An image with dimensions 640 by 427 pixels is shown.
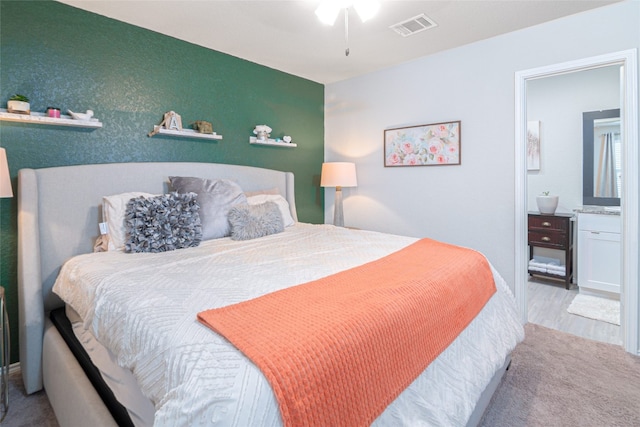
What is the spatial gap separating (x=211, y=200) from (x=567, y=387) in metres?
2.58

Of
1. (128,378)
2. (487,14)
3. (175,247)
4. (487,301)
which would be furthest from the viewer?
(487,14)

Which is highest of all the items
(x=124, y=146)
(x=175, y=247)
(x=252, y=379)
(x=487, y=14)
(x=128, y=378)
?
(x=487, y=14)

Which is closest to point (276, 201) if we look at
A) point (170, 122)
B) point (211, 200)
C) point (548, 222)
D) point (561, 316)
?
point (211, 200)

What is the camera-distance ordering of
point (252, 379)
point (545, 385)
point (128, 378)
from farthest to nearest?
1. point (545, 385)
2. point (128, 378)
3. point (252, 379)

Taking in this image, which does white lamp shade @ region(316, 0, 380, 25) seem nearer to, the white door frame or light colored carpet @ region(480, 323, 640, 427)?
the white door frame

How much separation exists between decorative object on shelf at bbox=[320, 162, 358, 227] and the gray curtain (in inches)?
110

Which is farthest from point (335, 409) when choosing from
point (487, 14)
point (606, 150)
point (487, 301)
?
point (606, 150)

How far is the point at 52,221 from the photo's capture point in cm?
207

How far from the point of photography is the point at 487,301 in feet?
5.83

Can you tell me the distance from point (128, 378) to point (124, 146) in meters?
1.94

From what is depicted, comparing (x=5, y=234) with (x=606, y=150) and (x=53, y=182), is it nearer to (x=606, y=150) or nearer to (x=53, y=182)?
(x=53, y=182)

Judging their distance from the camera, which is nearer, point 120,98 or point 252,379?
point 252,379

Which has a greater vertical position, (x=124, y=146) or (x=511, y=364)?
(x=124, y=146)

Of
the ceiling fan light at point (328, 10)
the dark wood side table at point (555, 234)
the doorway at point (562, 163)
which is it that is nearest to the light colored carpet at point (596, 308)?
the doorway at point (562, 163)
